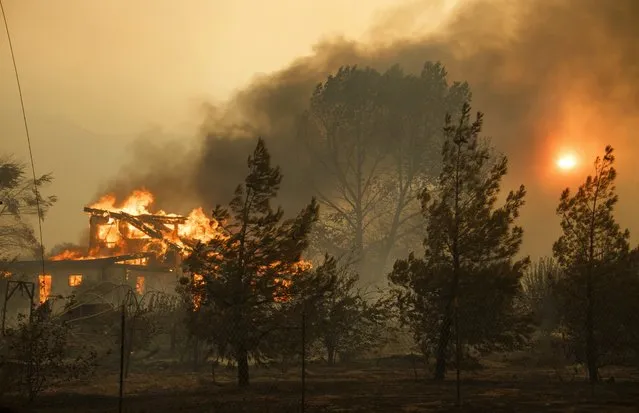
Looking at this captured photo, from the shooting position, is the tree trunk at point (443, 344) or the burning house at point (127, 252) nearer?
the tree trunk at point (443, 344)

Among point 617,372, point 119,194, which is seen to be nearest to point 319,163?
point 119,194

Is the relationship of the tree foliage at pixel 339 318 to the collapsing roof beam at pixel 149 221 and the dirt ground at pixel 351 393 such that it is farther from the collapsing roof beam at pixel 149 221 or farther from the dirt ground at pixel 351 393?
the collapsing roof beam at pixel 149 221

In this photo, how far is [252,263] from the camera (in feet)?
89.0

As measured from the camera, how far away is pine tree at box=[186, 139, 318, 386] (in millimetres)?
26734

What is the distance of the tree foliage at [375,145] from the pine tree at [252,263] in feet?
133

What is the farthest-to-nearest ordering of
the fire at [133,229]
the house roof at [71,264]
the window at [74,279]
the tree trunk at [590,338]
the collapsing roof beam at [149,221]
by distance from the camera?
the fire at [133,229] < the collapsing roof beam at [149,221] < the window at [74,279] < the house roof at [71,264] < the tree trunk at [590,338]

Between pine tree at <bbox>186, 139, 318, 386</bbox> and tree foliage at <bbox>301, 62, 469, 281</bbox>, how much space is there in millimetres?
40607

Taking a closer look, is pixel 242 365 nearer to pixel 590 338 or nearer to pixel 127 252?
pixel 590 338

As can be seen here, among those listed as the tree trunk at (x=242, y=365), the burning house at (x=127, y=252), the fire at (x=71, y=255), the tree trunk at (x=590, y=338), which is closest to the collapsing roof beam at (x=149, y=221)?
the burning house at (x=127, y=252)

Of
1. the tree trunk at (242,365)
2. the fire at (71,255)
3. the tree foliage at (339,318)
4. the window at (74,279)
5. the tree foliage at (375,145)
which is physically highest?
the tree foliage at (375,145)

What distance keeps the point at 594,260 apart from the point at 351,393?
11.1 metres

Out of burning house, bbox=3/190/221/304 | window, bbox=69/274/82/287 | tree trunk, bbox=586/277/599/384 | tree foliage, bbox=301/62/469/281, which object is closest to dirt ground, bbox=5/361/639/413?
tree trunk, bbox=586/277/599/384

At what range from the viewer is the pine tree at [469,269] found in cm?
2923

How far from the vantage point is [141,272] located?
191 feet
